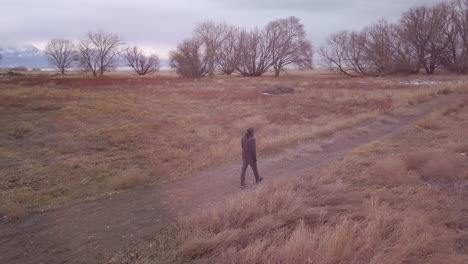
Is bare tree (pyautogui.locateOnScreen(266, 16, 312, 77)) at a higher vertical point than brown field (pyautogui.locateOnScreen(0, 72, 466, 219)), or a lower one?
higher

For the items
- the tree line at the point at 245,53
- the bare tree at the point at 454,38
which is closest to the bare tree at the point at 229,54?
the tree line at the point at 245,53

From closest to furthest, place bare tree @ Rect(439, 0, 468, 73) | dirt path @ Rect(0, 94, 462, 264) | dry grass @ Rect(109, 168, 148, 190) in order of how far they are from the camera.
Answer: dirt path @ Rect(0, 94, 462, 264), dry grass @ Rect(109, 168, 148, 190), bare tree @ Rect(439, 0, 468, 73)

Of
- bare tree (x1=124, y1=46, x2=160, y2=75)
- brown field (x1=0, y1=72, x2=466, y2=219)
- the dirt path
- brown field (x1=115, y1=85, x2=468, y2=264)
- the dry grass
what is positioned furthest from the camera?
bare tree (x1=124, y1=46, x2=160, y2=75)

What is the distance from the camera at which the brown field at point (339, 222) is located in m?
4.78

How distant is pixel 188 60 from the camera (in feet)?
208

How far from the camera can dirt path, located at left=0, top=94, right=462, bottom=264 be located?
538 cm

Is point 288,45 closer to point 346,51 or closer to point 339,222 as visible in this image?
point 346,51

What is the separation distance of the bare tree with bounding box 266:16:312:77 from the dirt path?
5974cm

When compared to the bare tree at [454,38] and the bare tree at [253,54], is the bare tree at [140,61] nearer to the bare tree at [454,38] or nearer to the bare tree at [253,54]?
the bare tree at [253,54]

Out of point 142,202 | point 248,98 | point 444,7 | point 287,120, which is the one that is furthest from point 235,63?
point 142,202

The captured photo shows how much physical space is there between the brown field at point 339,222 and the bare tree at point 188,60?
185ft

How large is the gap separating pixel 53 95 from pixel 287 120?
66.8ft

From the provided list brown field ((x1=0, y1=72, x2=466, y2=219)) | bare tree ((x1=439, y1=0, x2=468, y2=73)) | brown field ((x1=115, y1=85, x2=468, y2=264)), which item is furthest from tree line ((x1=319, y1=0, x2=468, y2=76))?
brown field ((x1=115, y1=85, x2=468, y2=264))

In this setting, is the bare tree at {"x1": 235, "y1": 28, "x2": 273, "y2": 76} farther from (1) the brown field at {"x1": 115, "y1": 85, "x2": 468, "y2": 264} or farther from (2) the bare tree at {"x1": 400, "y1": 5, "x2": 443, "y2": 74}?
(1) the brown field at {"x1": 115, "y1": 85, "x2": 468, "y2": 264}
